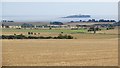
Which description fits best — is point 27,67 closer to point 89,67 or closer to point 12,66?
point 12,66

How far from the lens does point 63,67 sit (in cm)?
1997

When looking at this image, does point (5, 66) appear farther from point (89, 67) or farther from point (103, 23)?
point (103, 23)

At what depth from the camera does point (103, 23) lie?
127 meters

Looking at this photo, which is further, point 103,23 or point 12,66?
point 103,23

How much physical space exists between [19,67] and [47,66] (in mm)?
1604

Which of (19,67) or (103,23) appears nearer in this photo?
(19,67)

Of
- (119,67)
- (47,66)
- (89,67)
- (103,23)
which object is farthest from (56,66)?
(103,23)

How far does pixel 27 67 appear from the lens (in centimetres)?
2027

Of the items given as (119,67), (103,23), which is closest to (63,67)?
(119,67)

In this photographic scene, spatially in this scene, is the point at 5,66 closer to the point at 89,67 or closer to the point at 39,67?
the point at 39,67

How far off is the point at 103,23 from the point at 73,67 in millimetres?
108088

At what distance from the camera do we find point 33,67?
66.2 ft

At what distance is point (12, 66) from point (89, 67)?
13.9 feet

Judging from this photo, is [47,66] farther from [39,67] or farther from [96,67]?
[96,67]
